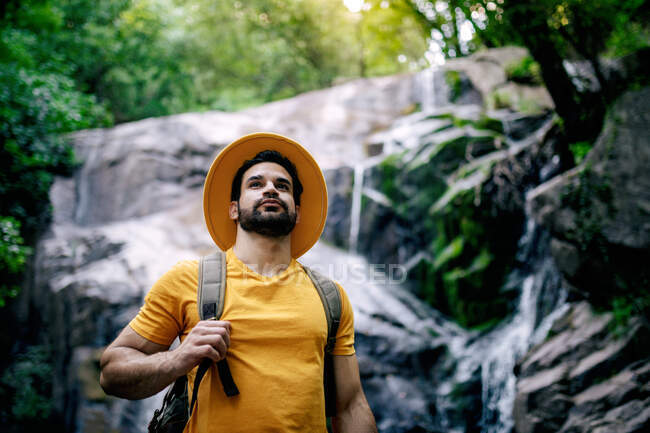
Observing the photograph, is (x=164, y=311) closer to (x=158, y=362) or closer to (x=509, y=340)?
(x=158, y=362)

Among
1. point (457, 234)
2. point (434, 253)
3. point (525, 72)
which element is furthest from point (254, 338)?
point (525, 72)

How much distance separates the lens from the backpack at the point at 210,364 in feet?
5.53

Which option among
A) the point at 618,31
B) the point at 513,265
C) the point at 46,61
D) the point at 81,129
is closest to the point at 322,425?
the point at 513,265

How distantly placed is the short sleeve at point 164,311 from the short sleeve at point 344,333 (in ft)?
2.57

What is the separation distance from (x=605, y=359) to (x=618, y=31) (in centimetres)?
429

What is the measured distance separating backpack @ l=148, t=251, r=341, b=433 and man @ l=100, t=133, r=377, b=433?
4cm

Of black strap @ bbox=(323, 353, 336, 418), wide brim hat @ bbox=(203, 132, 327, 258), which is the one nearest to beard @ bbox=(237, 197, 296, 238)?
wide brim hat @ bbox=(203, 132, 327, 258)

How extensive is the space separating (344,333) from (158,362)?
3.03 ft

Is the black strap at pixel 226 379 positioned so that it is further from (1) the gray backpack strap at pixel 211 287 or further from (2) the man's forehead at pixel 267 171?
(2) the man's forehead at pixel 267 171

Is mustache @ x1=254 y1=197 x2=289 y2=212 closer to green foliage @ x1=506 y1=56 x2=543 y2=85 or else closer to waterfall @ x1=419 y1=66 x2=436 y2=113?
green foliage @ x1=506 y1=56 x2=543 y2=85

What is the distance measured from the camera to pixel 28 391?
729 centimetres

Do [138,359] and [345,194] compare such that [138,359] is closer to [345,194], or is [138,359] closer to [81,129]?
[345,194]

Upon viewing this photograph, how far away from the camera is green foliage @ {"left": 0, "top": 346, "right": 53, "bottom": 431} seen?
7156mm

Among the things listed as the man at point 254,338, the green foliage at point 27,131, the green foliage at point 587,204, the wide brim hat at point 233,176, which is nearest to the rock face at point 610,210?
the green foliage at point 587,204
